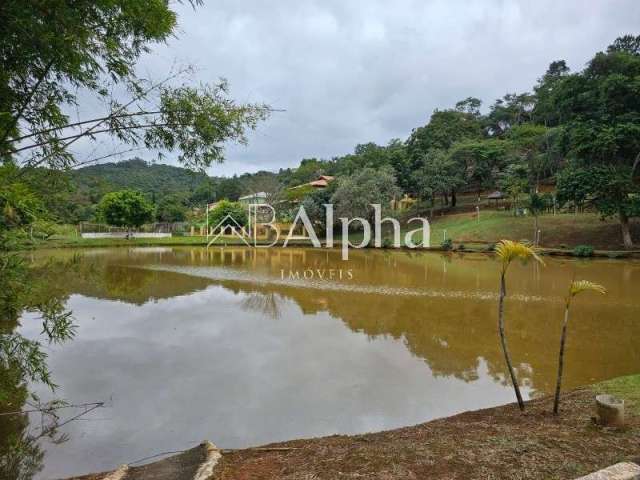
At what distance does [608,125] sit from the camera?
62.4ft

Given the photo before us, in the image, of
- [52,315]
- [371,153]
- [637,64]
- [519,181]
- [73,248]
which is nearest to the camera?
[52,315]

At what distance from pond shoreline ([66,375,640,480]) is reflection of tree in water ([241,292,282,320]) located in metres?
5.45

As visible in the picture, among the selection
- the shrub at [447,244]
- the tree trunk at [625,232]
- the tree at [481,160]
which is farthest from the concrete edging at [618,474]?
the tree at [481,160]

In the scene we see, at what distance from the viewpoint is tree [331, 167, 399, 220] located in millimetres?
26469

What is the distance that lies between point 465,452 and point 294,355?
363 centimetres

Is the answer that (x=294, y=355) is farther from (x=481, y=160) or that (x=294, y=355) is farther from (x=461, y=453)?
(x=481, y=160)

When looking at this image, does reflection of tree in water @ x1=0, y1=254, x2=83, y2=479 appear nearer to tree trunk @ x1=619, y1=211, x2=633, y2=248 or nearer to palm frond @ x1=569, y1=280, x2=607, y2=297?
palm frond @ x1=569, y1=280, x2=607, y2=297

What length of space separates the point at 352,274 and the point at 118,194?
25493 mm

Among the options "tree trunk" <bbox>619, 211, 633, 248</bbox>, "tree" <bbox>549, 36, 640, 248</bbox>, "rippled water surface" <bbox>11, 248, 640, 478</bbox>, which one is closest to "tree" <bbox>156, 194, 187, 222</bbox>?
"rippled water surface" <bbox>11, 248, 640, 478</bbox>

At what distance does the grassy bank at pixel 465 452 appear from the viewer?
2.55 m

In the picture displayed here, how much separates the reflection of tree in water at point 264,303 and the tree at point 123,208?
25428mm

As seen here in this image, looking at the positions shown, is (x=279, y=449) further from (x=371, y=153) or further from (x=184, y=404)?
(x=371, y=153)

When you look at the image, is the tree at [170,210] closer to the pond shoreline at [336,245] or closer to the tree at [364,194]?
the pond shoreline at [336,245]

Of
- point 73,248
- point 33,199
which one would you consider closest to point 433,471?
point 33,199
